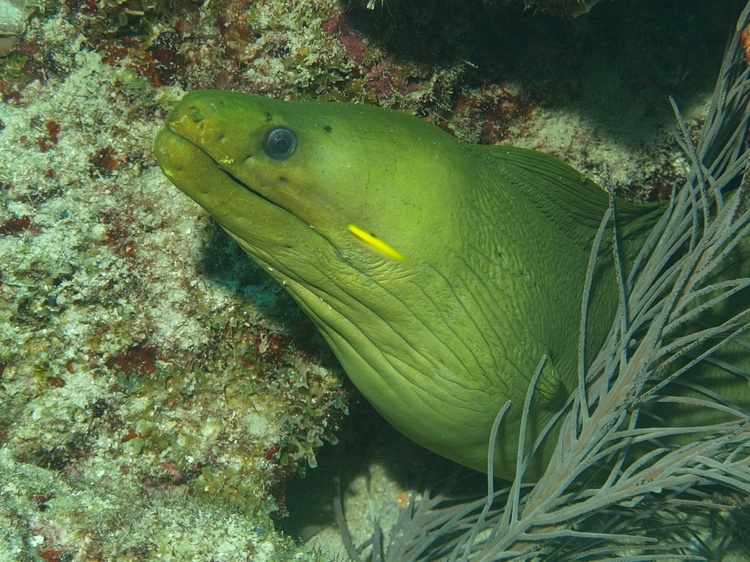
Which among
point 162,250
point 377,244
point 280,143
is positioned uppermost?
point 280,143

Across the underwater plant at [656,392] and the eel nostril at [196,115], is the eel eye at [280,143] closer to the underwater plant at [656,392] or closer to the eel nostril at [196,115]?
the eel nostril at [196,115]

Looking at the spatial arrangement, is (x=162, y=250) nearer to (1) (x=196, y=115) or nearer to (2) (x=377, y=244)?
(1) (x=196, y=115)

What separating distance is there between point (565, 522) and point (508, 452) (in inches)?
14.4

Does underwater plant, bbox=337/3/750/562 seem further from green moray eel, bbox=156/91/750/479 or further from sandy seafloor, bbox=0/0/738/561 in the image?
sandy seafloor, bbox=0/0/738/561

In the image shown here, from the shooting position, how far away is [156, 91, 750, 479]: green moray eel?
64.3 inches

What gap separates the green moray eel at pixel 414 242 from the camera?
64.3 inches

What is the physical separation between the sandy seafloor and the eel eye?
34.3 inches

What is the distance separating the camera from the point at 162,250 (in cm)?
233

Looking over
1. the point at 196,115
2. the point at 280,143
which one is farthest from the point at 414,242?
the point at 196,115

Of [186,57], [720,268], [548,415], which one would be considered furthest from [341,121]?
[720,268]

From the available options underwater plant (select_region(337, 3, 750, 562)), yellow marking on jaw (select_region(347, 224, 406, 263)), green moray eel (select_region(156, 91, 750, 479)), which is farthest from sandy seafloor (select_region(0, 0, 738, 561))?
underwater plant (select_region(337, 3, 750, 562))

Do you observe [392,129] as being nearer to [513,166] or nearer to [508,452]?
[513,166]

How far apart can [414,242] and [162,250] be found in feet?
4.14

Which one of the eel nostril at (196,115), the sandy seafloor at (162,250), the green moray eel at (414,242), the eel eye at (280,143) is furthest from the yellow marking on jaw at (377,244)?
the sandy seafloor at (162,250)
